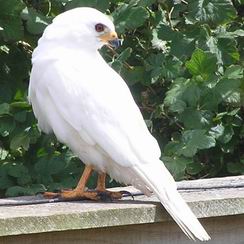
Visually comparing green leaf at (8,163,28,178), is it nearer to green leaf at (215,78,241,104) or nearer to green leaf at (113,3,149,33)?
green leaf at (113,3,149,33)

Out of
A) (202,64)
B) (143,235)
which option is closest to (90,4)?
(202,64)

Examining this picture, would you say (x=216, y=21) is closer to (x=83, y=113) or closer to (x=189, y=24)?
(x=189, y=24)

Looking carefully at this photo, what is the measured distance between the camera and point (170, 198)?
262cm

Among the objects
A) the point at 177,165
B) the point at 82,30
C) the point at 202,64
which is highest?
the point at 82,30

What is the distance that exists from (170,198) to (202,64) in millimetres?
1440

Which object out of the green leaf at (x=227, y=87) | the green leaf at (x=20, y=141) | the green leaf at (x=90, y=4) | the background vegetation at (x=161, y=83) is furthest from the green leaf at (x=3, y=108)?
the green leaf at (x=227, y=87)

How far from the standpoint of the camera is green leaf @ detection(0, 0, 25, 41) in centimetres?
410

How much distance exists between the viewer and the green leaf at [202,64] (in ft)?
13.0

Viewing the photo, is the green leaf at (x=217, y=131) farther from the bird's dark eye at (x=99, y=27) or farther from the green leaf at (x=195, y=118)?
the bird's dark eye at (x=99, y=27)

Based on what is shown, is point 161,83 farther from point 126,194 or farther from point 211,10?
point 126,194

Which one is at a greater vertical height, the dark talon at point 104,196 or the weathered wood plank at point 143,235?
the weathered wood plank at point 143,235

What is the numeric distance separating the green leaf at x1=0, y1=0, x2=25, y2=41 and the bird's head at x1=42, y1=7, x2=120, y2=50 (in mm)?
896

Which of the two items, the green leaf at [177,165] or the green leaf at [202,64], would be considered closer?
the green leaf at [177,165]

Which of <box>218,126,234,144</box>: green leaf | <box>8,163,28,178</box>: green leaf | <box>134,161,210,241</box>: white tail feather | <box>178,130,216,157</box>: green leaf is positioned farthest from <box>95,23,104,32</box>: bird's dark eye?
<box>218,126,234,144</box>: green leaf
